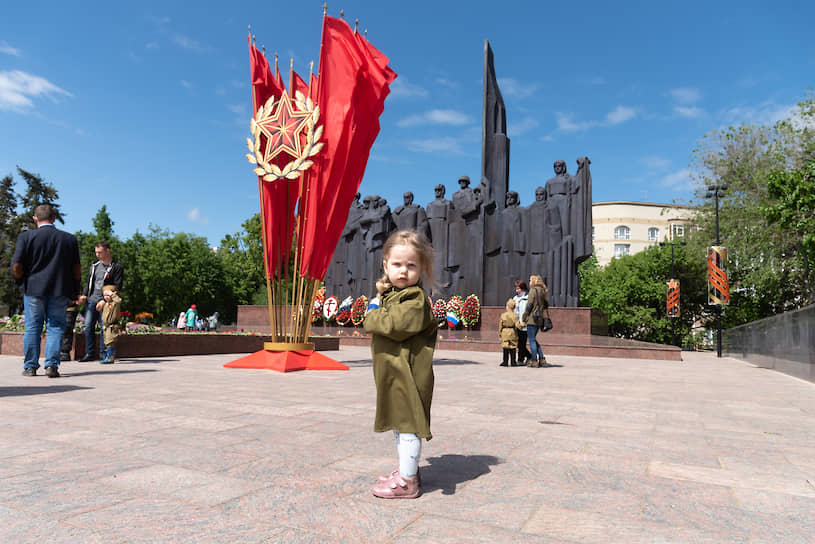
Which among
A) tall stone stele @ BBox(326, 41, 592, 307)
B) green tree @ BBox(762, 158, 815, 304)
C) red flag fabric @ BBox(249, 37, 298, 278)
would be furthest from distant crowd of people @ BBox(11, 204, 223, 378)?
tall stone stele @ BBox(326, 41, 592, 307)

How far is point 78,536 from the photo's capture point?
2.17m

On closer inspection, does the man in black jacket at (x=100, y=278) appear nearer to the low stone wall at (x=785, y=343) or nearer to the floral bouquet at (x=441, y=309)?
the low stone wall at (x=785, y=343)

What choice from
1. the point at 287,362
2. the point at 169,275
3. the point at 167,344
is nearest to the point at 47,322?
the point at 287,362

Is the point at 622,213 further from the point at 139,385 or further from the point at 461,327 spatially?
the point at 139,385

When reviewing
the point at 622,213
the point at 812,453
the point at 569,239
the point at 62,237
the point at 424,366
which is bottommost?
the point at 812,453

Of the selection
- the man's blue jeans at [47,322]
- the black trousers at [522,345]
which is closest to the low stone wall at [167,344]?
the man's blue jeans at [47,322]

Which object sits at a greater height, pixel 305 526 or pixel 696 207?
pixel 696 207

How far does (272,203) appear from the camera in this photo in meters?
9.95

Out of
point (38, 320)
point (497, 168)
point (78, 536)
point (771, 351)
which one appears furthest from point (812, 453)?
point (497, 168)

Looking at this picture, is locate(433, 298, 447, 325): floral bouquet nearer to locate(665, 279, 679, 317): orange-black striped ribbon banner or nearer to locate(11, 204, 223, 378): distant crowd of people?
locate(665, 279, 679, 317): orange-black striped ribbon banner

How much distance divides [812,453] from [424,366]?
10.4 feet

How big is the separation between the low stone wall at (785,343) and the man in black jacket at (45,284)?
39.0 feet

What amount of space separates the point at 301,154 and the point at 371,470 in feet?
23.4

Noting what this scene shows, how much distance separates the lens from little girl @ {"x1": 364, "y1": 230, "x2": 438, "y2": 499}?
9.29 ft
